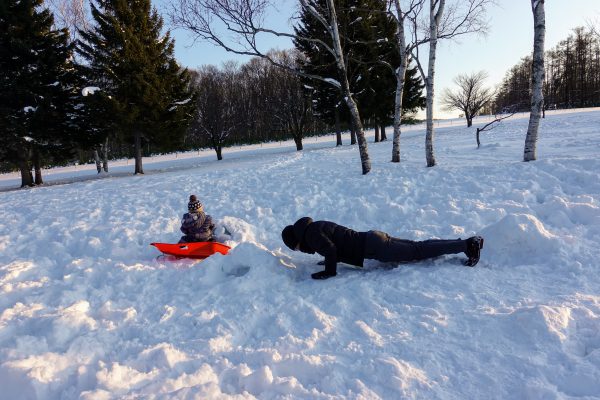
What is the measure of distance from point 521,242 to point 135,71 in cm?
1983

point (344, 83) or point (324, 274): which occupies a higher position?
point (344, 83)

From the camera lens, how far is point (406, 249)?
15.3ft

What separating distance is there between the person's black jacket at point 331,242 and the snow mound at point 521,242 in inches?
70.4

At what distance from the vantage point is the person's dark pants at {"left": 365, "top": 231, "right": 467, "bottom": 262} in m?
4.62

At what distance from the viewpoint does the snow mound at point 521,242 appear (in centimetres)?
457

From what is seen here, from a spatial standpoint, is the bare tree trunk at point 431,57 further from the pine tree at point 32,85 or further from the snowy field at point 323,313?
the pine tree at point 32,85

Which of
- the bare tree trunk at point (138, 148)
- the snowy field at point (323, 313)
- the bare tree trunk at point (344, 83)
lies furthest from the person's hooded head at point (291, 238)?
the bare tree trunk at point (138, 148)

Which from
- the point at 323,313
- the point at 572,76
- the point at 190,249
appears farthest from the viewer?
the point at 572,76

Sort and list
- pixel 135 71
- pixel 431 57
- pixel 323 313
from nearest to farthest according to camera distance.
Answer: pixel 323 313
pixel 431 57
pixel 135 71

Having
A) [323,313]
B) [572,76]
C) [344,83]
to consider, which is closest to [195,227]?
[323,313]

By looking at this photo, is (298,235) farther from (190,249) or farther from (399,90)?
(399,90)

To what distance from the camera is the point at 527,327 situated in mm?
2996

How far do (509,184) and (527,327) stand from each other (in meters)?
5.58


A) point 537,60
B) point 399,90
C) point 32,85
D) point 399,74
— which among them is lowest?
point 537,60
